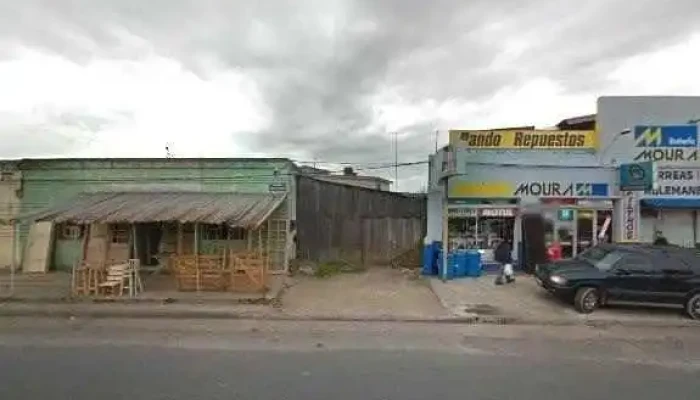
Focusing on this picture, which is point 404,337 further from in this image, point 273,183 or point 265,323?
point 273,183

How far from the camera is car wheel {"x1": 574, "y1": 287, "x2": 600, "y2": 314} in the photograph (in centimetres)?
1245

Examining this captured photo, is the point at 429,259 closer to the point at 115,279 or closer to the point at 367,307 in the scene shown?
the point at 367,307

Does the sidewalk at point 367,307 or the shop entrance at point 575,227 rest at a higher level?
the shop entrance at point 575,227

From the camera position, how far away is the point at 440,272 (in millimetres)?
17250

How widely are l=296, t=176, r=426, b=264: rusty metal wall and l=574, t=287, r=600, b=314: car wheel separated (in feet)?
29.3

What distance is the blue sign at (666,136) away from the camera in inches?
715

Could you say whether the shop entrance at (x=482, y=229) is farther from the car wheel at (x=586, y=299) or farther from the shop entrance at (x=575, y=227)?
the car wheel at (x=586, y=299)

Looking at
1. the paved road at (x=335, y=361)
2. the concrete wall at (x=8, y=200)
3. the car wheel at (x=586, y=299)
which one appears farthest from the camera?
the concrete wall at (x=8, y=200)

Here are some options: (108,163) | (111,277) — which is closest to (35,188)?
(108,163)

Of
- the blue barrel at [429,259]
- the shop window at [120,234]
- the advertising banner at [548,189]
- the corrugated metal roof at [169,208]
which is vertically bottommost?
the blue barrel at [429,259]

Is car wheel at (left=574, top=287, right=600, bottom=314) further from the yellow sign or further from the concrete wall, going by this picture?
the concrete wall

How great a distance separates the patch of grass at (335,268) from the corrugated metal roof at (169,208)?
8.80 feet

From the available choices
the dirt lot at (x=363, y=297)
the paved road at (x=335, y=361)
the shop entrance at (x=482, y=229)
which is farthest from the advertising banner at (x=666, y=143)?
the dirt lot at (x=363, y=297)

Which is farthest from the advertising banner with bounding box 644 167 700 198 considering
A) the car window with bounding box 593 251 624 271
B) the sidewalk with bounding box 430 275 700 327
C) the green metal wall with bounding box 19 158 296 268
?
the green metal wall with bounding box 19 158 296 268
